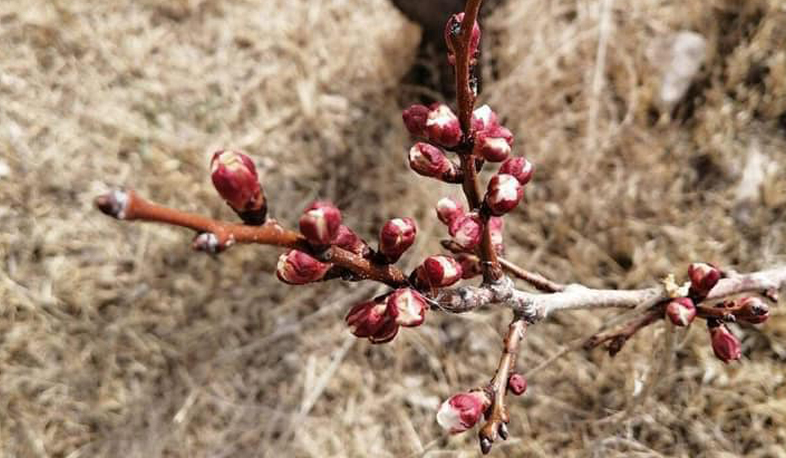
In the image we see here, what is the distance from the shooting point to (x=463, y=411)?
4.09 ft

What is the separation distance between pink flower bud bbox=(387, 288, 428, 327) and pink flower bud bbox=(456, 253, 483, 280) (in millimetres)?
342

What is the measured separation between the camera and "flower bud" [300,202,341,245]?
97cm

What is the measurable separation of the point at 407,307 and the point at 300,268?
163mm

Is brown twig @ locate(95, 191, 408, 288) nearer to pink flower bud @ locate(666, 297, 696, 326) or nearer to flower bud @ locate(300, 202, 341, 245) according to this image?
flower bud @ locate(300, 202, 341, 245)

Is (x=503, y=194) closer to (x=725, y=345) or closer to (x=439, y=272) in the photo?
(x=439, y=272)

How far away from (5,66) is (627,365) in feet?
9.26

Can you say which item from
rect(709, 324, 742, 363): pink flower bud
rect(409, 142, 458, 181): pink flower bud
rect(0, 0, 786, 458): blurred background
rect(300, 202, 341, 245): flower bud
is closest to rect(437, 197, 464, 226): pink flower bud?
rect(409, 142, 458, 181): pink flower bud

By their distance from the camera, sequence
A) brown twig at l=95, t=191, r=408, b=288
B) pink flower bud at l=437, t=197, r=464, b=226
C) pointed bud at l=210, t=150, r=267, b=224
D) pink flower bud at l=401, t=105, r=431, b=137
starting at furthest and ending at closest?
pink flower bud at l=437, t=197, r=464, b=226 < pink flower bud at l=401, t=105, r=431, b=137 < pointed bud at l=210, t=150, r=267, b=224 < brown twig at l=95, t=191, r=408, b=288

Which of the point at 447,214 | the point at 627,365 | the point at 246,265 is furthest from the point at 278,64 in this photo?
the point at 447,214

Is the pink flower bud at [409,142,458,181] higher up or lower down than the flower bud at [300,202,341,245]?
lower down

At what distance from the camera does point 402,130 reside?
3.13m

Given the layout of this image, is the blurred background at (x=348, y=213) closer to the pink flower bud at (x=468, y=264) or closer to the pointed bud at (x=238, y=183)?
the pink flower bud at (x=468, y=264)


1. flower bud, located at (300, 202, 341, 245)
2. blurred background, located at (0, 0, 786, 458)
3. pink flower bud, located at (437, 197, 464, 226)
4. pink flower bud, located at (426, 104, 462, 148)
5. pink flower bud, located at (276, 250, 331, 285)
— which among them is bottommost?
blurred background, located at (0, 0, 786, 458)

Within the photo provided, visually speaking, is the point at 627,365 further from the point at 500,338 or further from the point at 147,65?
the point at 147,65
